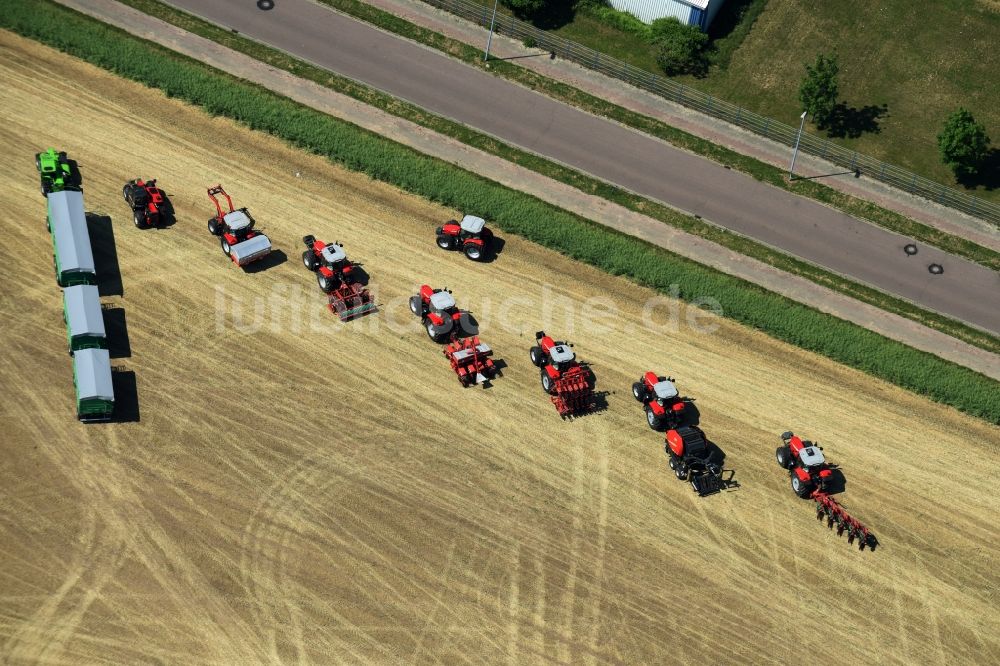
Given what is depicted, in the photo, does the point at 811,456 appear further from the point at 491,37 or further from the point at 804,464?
the point at 491,37

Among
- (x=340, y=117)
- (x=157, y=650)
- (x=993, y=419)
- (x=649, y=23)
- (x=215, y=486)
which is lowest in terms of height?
(x=157, y=650)

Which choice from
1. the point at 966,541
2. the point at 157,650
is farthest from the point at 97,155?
the point at 966,541

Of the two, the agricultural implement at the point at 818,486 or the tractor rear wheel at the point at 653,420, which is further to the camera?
the tractor rear wheel at the point at 653,420

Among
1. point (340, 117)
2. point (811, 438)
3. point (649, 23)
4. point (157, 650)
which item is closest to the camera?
point (157, 650)

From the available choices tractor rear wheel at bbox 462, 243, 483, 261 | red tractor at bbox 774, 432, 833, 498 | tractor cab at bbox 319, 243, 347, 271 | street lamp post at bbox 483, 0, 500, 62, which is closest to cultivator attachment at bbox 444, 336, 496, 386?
tractor rear wheel at bbox 462, 243, 483, 261

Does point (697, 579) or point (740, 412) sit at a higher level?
point (740, 412)

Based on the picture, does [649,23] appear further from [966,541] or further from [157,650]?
[157,650]

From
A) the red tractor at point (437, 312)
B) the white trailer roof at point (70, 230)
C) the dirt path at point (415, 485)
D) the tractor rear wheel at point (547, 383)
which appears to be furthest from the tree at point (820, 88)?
the white trailer roof at point (70, 230)

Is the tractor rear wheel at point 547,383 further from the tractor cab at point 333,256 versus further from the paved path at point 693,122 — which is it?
the paved path at point 693,122
